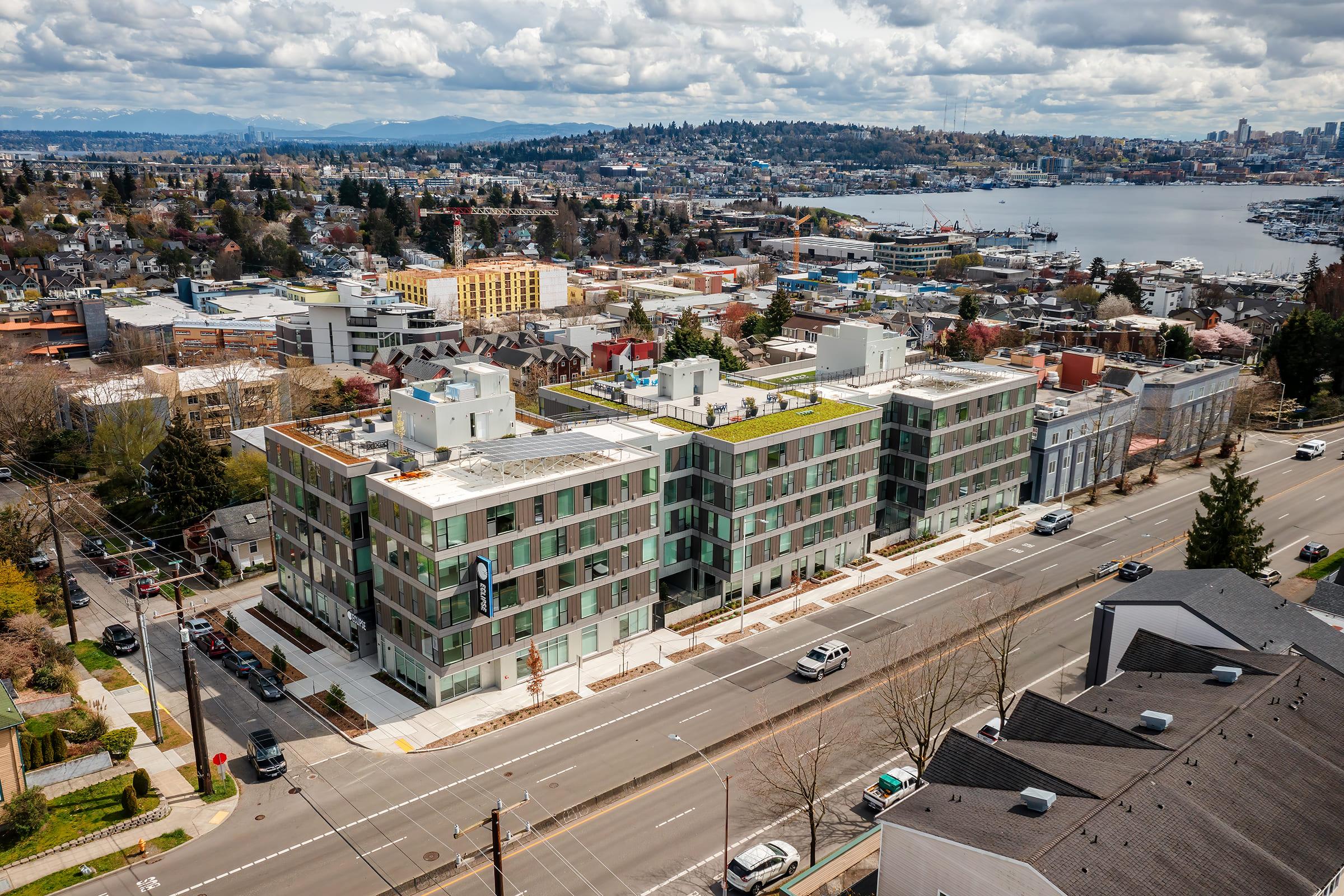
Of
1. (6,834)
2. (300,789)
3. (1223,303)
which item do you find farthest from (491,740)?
(1223,303)

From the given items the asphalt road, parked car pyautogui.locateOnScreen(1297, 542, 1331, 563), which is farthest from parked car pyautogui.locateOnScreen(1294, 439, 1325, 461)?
the asphalt road

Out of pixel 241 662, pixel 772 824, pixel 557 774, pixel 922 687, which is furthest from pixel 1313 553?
pixel 241 662

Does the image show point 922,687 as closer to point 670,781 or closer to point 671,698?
point 671,698

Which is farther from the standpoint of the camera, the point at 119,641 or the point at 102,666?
the point at 119,641

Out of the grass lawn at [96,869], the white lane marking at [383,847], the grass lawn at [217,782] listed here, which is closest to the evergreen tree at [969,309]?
the white lane marking at [383,847]

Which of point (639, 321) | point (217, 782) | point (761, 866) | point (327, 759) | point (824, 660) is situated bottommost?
point (327, 759)

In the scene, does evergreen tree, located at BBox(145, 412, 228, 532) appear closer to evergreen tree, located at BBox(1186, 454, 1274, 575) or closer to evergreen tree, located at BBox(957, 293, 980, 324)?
evergreen tree, located at BBox(1186, 454, 1274, 575)
